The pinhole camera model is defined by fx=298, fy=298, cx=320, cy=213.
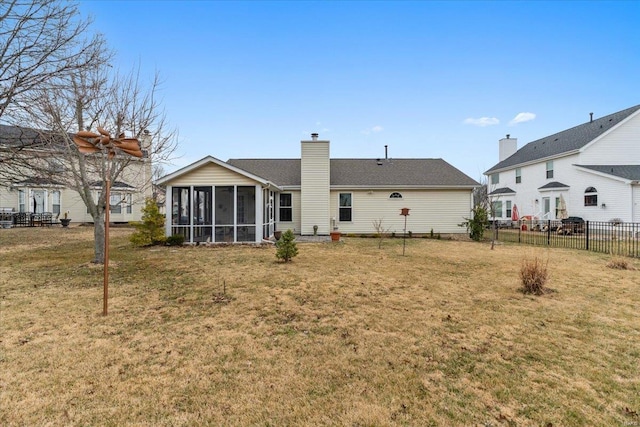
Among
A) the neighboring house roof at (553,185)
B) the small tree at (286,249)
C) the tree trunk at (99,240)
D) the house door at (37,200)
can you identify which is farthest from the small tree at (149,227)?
the neighboring house roof at (553,185)

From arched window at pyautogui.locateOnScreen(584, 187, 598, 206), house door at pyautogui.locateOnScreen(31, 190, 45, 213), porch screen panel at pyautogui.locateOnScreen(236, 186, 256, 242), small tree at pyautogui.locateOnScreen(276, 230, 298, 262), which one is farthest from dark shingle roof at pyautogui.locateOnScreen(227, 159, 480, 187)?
house door at pyautogui.locateOnScreen(31, 190, 45, 213)

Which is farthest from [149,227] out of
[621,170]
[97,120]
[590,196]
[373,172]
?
[621,170]

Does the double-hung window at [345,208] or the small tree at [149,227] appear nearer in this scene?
the small tree at [149,227]

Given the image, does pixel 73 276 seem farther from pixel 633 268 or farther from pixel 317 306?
pixel 633 268

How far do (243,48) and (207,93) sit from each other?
339 cm

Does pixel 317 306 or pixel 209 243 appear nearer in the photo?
pixel 317 306

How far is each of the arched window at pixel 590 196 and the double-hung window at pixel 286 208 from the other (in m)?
19.2

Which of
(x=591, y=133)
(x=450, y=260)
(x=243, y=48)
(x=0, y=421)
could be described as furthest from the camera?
(x=591, y=133)

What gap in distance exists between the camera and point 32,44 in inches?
226

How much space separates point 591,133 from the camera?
20.8 metres

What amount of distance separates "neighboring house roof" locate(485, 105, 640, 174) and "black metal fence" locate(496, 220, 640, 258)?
5671mm

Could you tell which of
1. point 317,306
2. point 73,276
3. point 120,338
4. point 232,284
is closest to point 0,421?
point 120,338

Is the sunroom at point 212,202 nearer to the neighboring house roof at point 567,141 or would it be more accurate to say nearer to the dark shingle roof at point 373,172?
the dark shingle roof at point 373,172

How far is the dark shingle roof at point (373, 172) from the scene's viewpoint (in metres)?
17.1
